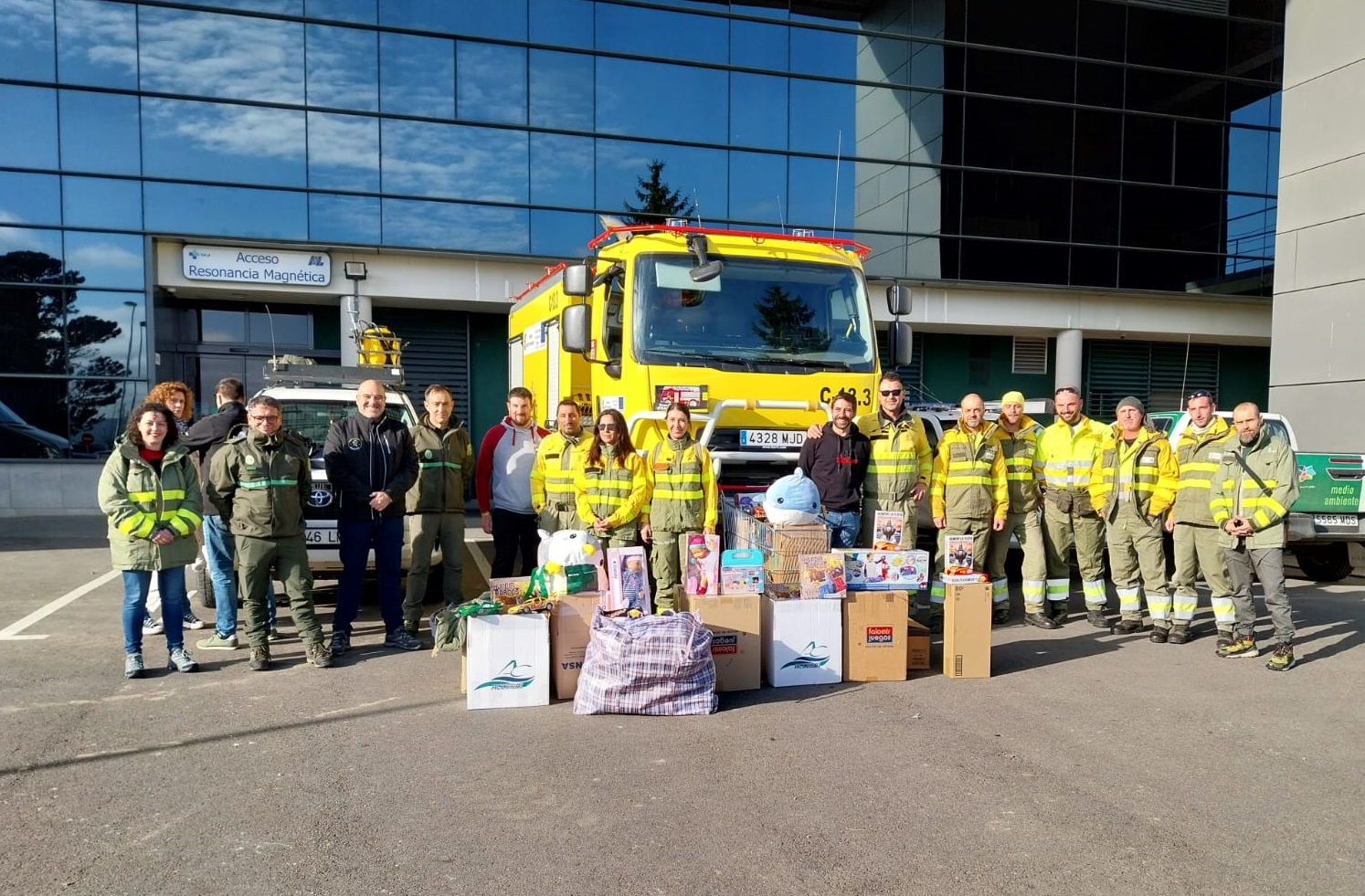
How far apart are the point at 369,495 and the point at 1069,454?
554cm

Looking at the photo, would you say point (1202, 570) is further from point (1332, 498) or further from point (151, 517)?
point (151, 517)

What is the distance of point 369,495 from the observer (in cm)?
611

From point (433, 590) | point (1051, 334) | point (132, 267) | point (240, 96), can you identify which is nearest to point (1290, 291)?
point (1051, 334)

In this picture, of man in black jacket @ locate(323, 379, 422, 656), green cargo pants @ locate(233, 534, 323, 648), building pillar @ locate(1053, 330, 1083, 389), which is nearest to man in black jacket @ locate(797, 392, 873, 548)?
man in black jacket @ locate(323, 379, 422, 656)

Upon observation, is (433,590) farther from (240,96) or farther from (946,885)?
(240,96)

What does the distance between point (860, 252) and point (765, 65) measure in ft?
32.8

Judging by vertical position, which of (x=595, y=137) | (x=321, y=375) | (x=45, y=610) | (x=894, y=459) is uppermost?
(x=595, y=137)

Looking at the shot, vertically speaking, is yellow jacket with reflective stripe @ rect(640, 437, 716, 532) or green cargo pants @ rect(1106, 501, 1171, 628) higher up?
yellow jacket with reflective stripe @ rect(640, 437, 716, 532)

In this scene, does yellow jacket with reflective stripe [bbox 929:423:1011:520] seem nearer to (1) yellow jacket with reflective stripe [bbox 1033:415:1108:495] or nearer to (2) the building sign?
(1) yellow jacket with reflective stripe [bbox 1033:415:1108:495]

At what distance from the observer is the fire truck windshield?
7.13 meters

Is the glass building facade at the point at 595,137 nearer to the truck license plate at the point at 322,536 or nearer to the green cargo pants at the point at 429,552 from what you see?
the truck license plate at the point at 322,536

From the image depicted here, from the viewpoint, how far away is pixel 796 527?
605cm

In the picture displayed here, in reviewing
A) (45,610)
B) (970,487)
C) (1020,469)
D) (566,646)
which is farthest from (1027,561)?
(45,610)

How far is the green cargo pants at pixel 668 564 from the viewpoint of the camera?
665 cm
